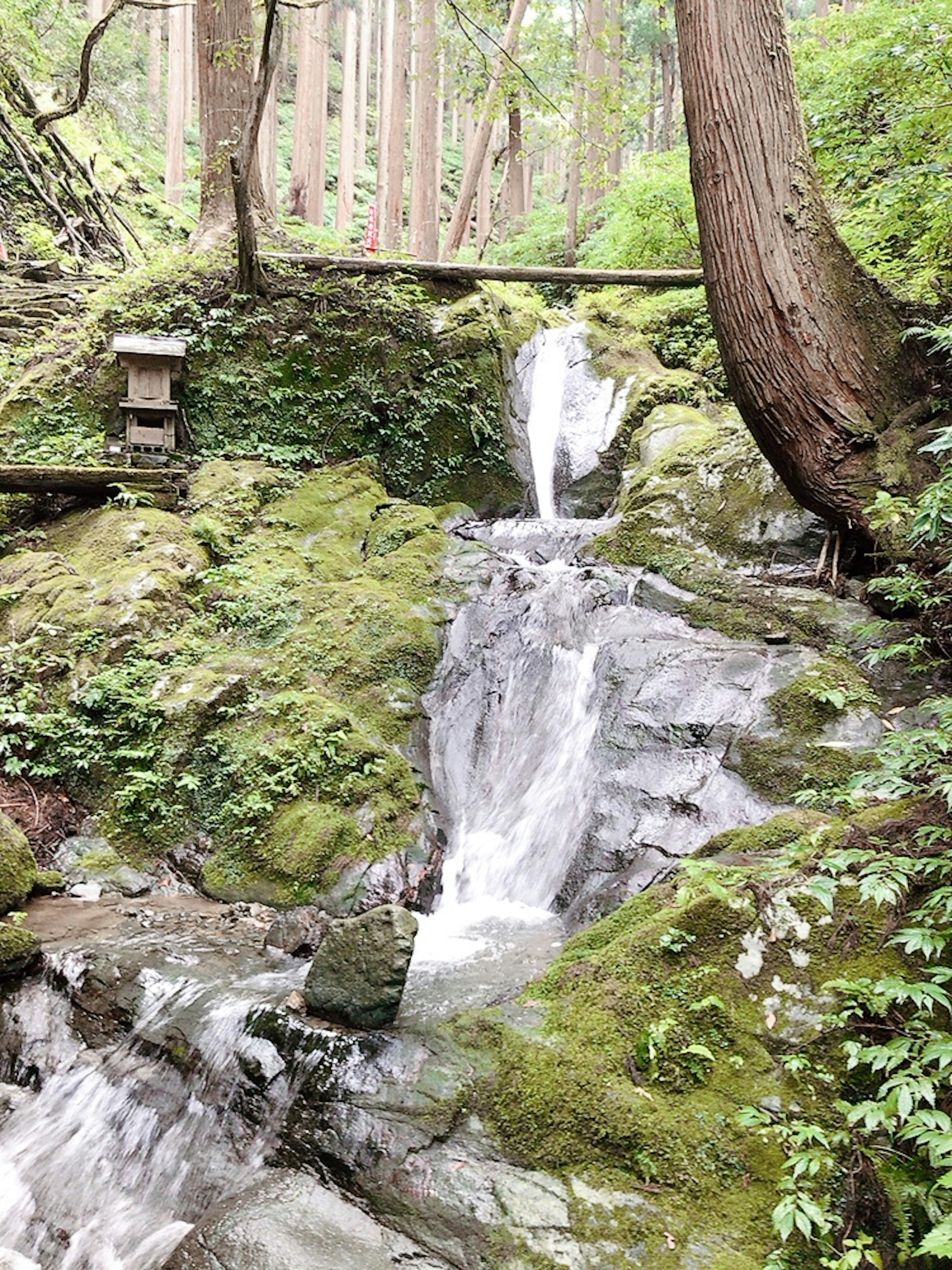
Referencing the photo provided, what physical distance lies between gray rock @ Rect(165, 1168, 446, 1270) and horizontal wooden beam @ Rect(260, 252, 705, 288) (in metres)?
9.46

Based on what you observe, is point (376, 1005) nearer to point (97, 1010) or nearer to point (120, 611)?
point (97, 1010)

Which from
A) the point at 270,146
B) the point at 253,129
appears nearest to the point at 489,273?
the point at 253,129

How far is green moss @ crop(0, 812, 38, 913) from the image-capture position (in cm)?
462

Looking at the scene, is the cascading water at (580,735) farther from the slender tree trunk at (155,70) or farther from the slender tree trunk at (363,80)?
the slender tree trunk at (155,70)

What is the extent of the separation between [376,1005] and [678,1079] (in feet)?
4.06

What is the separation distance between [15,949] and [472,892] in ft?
8.59

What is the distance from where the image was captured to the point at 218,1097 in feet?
11.2

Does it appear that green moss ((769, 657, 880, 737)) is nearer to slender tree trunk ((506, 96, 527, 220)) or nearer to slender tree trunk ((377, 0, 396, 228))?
slender tree trunk ((377, 0, 396, 228))

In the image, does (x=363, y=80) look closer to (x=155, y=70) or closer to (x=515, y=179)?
(x=155, y=70)

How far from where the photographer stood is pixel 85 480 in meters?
7.73

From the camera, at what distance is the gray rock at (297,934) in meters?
4.48

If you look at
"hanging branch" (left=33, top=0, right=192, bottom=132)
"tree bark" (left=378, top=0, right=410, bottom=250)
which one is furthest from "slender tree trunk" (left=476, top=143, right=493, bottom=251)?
"hanging branch" (left=33, top=0, right=192, bottom=132)

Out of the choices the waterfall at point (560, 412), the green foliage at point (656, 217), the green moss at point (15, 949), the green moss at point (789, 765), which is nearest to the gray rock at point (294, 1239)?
the green moss at point (15, 949)

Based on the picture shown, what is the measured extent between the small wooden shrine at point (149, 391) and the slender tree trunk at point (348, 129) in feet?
54.3
